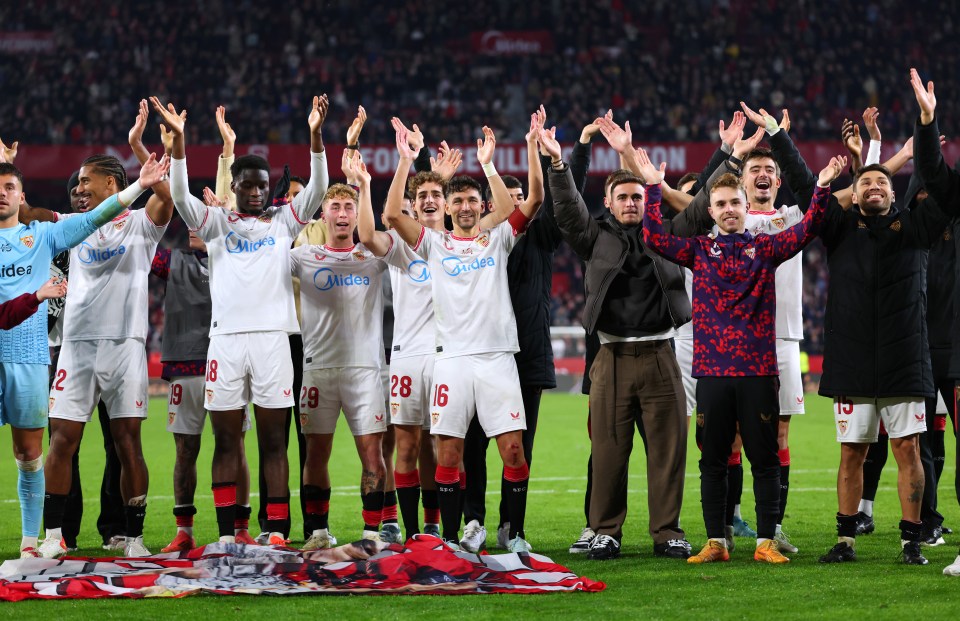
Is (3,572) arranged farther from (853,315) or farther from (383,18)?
(383,18)

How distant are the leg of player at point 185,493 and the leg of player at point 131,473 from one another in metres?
0.21

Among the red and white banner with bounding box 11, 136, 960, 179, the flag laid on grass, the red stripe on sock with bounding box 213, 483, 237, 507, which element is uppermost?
the red and white banner with bounding box 11, 136, 960, 179

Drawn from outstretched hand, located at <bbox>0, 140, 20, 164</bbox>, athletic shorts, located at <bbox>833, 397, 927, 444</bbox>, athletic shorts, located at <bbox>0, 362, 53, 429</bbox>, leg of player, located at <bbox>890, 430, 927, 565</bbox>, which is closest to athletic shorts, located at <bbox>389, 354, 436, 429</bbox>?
athletic shorts, located at <bbox>0, 362, 53, 429</bbox>

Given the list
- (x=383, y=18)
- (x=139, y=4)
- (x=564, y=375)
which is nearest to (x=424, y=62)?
(x=383, y=18)

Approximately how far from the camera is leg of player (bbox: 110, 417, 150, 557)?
23.6 ft

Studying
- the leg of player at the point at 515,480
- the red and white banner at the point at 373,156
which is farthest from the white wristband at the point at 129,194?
the red and white banner at the point at 373,156

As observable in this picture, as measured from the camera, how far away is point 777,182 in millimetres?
7590

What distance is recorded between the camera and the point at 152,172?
683 centimetres

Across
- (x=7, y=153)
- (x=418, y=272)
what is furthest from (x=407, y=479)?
(x=7, y=153)

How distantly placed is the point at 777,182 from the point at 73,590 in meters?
5.01

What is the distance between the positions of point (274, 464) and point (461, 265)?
171 centimetres

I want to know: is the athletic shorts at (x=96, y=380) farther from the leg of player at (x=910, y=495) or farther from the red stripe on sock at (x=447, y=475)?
the leg of player at (x=910, y=495)

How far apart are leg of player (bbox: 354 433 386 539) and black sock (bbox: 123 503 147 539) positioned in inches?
55.6

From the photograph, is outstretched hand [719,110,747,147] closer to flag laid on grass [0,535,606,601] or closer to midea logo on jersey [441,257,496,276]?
midea logo on jersey [441,257,496,276]
